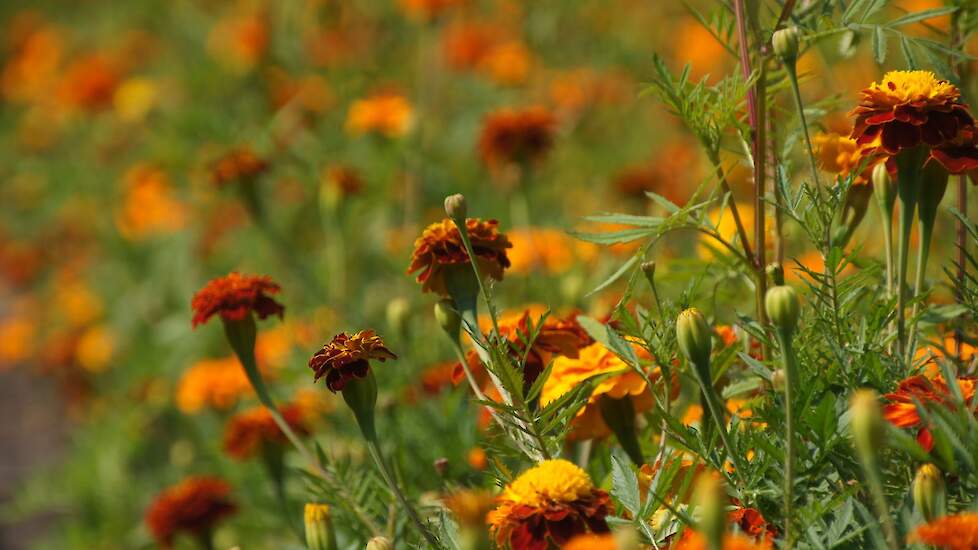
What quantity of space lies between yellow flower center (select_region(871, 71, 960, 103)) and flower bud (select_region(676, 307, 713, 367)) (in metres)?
0.21

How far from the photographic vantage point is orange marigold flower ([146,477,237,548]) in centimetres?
130

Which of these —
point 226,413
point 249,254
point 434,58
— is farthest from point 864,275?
point 434,58

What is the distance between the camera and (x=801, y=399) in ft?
2.30

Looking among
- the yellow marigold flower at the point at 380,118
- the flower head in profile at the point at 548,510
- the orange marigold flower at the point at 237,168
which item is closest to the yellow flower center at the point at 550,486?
the flower head in profile at the point at 548,510

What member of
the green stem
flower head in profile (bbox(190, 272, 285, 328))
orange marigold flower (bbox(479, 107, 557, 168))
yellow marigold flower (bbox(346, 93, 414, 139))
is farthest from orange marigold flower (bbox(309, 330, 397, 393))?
yellow marigold flower (bbox(346, 93, 414, 139))

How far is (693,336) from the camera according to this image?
0.68 m

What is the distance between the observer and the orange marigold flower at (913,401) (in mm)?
638

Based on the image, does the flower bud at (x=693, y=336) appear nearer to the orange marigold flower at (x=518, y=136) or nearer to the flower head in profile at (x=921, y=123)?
the flower head in profile at (x=921, y=123)

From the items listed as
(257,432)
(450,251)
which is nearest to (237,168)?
(257,432)

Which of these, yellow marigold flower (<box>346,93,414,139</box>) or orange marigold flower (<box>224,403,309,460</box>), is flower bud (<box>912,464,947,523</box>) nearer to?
orange marigold flower (<box>224,403,309,460</box>)

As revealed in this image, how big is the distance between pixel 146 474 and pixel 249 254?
0.56 m

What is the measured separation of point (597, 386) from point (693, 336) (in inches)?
6.1

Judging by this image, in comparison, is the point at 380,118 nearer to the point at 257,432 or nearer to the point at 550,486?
the point at 257,432

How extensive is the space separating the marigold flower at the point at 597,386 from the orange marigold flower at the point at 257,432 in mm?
469
